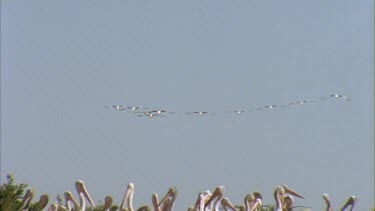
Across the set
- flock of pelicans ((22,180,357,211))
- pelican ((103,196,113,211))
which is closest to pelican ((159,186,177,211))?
flock of pelicans ((22,180,357,211))

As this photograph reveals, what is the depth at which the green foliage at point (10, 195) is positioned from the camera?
13.4 m

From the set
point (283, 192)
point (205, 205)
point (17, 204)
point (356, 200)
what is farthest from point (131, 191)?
point (17, 204)

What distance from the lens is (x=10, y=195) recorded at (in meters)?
13.5

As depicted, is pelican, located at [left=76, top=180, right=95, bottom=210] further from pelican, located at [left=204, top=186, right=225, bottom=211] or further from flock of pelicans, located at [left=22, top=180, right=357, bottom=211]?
pelican, located at [left=204, top=186, right=225, bottom=211]

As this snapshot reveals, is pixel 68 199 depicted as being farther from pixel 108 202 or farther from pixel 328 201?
pixel 328 201

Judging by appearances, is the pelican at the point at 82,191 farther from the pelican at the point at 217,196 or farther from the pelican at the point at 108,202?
the pelican at the point at 217,196

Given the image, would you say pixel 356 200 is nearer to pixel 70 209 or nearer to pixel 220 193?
pixel 220 193

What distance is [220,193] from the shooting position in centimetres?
1978

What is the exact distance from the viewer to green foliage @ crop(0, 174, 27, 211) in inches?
529

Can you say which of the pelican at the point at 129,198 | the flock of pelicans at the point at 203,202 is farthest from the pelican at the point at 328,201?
the pelican at the point at 129,198

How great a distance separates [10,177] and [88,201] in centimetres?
699

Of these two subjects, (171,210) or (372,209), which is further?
(171,210)

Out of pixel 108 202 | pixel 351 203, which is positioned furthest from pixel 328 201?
pixel 108 202

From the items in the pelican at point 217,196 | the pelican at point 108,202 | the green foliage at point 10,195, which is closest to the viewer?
the green foliage at point 10,195
